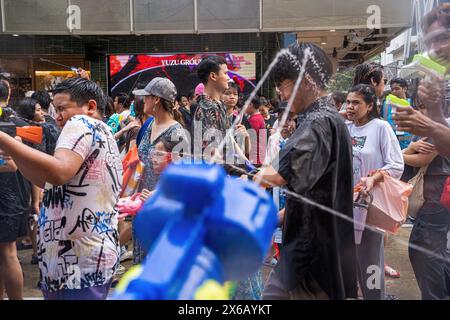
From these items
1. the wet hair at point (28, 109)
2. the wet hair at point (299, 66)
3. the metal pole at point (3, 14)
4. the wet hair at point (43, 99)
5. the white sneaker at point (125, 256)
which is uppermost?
the metal pole at point (3, 14)

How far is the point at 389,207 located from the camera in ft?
8.08

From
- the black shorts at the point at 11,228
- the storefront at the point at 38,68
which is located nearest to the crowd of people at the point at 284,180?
the black shorts at the point at 11,228

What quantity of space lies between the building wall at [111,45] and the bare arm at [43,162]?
22.3 feet

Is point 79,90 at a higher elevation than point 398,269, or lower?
higher

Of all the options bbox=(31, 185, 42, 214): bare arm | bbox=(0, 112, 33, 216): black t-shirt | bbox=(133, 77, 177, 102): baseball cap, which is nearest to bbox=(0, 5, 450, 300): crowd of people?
bbox=(133, 77, 177, 102): baseball cap

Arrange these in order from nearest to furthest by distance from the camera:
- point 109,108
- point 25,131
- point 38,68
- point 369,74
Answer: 1. point 25,131
2. point 369,74
3. point 109,108
4. point 38,68

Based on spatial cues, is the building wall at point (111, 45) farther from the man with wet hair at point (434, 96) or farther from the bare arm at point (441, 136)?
the bare arm at point (441, 136)

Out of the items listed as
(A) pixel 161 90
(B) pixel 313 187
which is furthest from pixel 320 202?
(A) pixel 161 90

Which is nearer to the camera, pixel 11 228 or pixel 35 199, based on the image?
pixel 11 228

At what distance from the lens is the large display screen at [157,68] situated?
844cm

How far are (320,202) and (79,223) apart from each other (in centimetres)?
96

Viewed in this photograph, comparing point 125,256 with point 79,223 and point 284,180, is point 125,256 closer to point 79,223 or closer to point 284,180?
point 79,223

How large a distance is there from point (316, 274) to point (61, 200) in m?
1.05

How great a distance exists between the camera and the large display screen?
27.7ft
